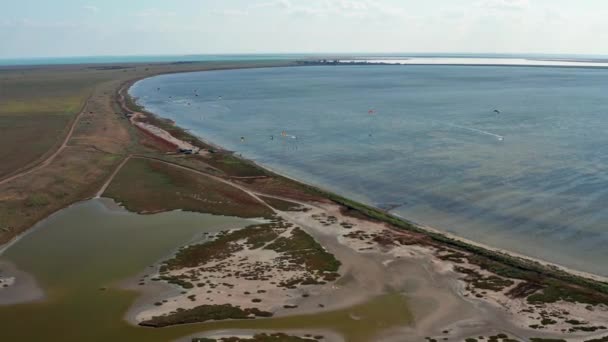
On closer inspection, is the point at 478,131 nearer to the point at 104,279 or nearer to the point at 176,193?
the point at 176,193

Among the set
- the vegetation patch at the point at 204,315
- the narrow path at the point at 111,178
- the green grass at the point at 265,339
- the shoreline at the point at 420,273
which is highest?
the narrow path at the point at 111,178

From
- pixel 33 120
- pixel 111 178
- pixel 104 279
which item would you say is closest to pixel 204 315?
pixel 104 279

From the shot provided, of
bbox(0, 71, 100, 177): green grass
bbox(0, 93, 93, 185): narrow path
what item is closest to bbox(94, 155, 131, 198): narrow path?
bbox(0, 93, 93, 185): narrow path

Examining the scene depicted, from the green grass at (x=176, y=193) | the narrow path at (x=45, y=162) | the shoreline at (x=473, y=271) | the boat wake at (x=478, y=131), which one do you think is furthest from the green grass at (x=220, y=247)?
the boat wake at (x=478, y=131)

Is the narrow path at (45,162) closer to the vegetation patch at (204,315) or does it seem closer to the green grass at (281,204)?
the green grass at (281,204)

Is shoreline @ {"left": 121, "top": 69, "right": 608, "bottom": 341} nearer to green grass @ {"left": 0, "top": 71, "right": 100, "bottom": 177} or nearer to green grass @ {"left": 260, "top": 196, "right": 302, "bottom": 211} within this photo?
green grass @ {"left": 260, "top": 196, "right": 302, "bottom": 211}
